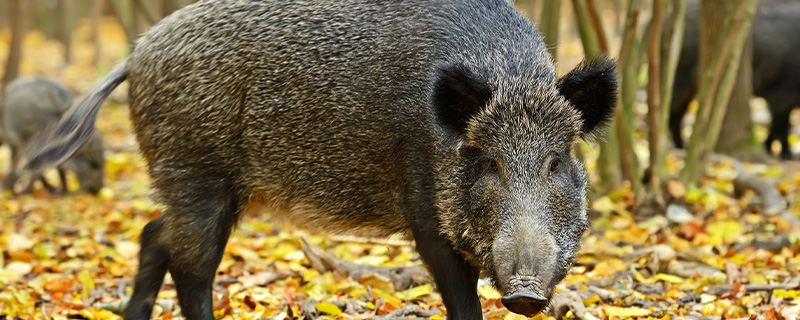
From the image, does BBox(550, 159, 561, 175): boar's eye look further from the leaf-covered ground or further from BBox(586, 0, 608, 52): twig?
BBox(586, 0, 608, 52): twig

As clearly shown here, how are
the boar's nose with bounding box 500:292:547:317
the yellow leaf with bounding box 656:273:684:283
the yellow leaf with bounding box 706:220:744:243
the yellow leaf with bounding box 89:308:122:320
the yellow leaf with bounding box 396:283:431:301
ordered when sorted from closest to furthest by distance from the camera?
the boar's nose with bounding box 500:292:547:317 < the yellow leaf with bounding box 89:308:122:320 < the yellow leaf with bounding box 396:283:431:301 < the yellow leaf with bounding box 656:273:684:283 < the yellow leaf with bounding box 706:220:744:243

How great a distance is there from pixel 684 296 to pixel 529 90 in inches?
72.1

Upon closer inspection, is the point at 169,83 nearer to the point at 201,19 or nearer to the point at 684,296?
the point at 201,19

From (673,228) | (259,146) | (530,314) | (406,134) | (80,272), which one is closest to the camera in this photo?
(530,314)

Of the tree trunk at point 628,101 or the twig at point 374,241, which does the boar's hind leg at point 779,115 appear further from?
the twig at point 374,241

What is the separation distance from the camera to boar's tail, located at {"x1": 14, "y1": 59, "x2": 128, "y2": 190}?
4.55 metres

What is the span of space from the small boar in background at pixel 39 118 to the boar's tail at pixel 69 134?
571 cm

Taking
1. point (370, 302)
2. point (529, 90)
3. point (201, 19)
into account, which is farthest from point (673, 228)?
point (201, 19)

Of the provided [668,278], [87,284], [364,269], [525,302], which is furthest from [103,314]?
[668,278]

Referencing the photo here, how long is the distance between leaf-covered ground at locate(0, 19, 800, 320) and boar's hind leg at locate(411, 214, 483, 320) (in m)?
0.54

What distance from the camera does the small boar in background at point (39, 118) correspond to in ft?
33.7

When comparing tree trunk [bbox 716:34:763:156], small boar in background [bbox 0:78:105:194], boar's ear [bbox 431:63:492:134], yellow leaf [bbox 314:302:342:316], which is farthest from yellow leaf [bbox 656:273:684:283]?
small boar in background [bbox 0:78:105:194]

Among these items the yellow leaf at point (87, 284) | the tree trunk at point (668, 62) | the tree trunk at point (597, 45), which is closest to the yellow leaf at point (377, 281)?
the yellow leaf at point (87, 284)

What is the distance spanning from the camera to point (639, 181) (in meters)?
7.16
